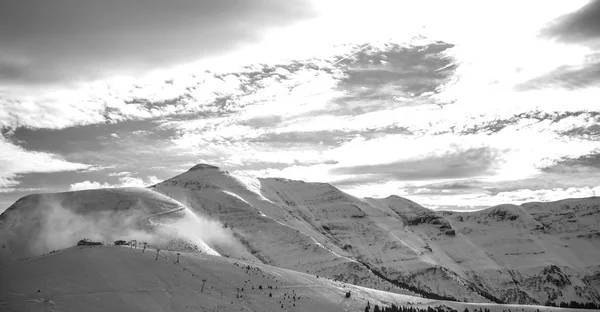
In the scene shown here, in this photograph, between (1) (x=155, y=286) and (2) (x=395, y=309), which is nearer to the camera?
(1) (x=155, y=286)

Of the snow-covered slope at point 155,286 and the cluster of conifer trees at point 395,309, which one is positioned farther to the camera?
the cluster of conifer trees at point 395,309

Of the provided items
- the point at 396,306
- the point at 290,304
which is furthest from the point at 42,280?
the point at 396,306

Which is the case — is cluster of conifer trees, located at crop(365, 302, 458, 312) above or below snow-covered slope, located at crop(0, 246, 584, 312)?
below

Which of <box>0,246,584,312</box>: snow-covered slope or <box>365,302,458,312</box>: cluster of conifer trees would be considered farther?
<box>365,302,458,312</box>: cluster of conifer trees

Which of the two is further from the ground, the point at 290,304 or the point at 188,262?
the point at 188,262

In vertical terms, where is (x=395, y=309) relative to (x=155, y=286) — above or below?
below

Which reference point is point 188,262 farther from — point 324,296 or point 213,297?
point 324,296

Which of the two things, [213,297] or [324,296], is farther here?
[324,296]

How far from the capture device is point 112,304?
6238 centimetres

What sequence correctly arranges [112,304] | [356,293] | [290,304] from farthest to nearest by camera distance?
[356,293] < [290,304] < [112,304]

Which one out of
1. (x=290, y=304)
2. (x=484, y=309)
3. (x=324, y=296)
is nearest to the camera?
(x=290, y=304)

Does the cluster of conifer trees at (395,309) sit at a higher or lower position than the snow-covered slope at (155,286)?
lower

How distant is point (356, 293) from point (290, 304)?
825 inches

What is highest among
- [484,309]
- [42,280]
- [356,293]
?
[42,280]
